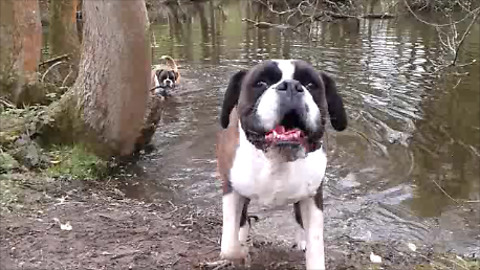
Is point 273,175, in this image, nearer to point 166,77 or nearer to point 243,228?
point 243,228

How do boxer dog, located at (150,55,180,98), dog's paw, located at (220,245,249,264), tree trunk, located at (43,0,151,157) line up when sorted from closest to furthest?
dog's paw, located at (220,245,249,264)
tree trunk, located at (43,0,151,157)
boxer dog, located at (150,55,180,98)

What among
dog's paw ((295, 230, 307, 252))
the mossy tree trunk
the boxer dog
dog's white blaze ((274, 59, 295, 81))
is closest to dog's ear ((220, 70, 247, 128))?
dog's white blaze ((274, 59, 295, 81))

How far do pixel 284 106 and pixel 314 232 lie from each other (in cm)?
98

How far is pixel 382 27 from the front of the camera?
22719 millimetres

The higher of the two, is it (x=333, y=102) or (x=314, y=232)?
(x=333, y=102)

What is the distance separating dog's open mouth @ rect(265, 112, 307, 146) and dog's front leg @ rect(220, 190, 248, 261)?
0.66 m

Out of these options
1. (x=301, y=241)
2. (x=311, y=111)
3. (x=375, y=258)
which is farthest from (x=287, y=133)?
(x=375, y=258)

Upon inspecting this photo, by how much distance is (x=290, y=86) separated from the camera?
286cm

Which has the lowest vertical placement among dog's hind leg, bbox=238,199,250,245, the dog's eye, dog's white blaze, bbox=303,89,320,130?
dog's hind leg, bbox=238,199,250,245

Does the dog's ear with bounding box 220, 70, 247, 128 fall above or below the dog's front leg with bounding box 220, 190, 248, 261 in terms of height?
above

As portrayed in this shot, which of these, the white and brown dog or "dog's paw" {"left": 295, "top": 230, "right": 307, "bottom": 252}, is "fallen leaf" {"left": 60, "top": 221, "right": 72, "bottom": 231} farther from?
"dog's paw" {"left": 295, "top": 230, "right": 307, "bottom": 252}

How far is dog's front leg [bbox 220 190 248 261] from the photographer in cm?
358

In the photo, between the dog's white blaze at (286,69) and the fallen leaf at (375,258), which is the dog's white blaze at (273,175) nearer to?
the dog's white blaze at (286,69)

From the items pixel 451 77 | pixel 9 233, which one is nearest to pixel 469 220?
pixel 9 233
